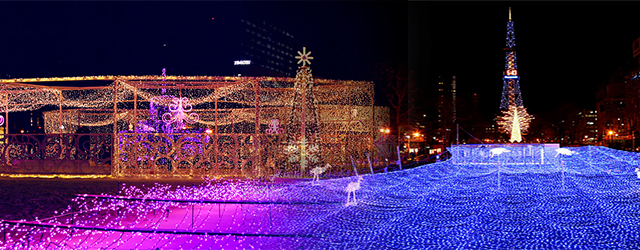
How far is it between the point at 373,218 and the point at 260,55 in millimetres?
35702

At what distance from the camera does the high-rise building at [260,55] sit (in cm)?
3297

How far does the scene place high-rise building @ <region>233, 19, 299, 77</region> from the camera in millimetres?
32969

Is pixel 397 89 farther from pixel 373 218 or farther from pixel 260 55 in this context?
pixel 260 55

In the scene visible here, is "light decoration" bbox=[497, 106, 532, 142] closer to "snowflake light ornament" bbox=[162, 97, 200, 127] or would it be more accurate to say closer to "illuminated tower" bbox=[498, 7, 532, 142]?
"illuminated tower" bbox=[498, 7, 532, 142]

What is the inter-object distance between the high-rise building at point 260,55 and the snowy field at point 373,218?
25.5m

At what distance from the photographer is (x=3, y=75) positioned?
20.7 meters

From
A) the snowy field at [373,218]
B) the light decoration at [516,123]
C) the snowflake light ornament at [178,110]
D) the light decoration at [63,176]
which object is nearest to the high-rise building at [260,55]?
the snowflake light ornament at [178,110]

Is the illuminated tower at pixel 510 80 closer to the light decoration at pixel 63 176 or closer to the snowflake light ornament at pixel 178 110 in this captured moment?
the snowflake light ornament at pixel 178 110

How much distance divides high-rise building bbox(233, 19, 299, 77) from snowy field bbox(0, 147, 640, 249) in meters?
25.5

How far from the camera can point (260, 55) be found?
39.8 m

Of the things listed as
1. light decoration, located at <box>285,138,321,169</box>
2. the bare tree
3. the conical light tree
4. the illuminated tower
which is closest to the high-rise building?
the bare tree

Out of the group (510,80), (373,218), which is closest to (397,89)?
(373,218)

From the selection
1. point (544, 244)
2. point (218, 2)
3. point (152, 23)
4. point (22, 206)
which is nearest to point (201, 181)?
point (22, 206)

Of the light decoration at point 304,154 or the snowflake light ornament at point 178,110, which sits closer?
the light decoration at point 304,154
